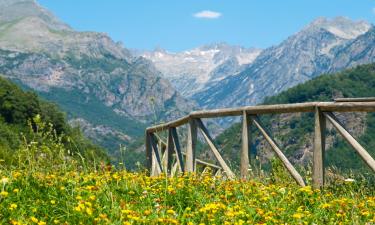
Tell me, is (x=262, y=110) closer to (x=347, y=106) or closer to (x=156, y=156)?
(x=347, y=106)

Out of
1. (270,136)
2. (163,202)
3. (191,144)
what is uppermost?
(270,136)

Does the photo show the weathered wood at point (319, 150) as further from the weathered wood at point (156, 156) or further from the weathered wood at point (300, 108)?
the weathered wood at point (156, 156)

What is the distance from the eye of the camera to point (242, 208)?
528cm

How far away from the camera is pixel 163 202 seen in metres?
5.85

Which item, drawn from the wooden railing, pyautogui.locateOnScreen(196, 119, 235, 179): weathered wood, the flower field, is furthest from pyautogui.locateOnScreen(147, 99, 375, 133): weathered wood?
the flower field

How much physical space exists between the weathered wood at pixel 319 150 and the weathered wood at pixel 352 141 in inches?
4.8

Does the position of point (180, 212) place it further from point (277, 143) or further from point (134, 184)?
point (277, 143)

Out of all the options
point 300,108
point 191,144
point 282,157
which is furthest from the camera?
point 191,144

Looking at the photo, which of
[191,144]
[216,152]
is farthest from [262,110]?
[191,144]

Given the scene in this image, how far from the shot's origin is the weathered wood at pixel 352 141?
6578mm

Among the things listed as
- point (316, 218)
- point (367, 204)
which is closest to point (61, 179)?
point (316, 218)

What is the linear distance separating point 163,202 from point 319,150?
2642 mm

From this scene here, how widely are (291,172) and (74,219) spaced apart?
3795 millimetres

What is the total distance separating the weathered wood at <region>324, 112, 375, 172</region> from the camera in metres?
6.58
